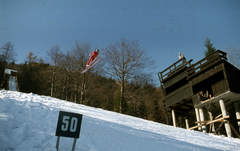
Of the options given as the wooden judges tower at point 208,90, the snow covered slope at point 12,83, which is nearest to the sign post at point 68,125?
the wooden judges tower at point 208,90

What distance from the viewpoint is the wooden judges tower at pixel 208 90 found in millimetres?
14789

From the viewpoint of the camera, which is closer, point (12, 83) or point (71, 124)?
point (71, 124)

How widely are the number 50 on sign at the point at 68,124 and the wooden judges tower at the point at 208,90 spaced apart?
49.8 ft

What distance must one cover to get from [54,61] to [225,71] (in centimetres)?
2240

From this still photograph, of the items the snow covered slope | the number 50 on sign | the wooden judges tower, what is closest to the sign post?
the number 50 on sign

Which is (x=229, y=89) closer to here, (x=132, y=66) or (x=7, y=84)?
(x=132, y=66)

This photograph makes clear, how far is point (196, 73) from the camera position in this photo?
56.1ft

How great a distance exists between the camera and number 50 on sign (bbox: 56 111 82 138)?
3.73m

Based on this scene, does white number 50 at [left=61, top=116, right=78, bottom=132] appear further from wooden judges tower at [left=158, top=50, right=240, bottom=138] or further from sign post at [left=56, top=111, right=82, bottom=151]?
wooden judges tower at [left=158, top=50, right=240, bottom=138]

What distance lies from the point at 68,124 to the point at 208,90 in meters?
19.1

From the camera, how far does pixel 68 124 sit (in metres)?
3.84

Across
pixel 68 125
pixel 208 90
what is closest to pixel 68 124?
pixel 68 125

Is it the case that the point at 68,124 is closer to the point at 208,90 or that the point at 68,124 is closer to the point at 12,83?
the point at 208,90

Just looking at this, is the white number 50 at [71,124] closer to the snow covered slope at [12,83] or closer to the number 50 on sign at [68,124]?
the number 50 on sign at [68,124]
